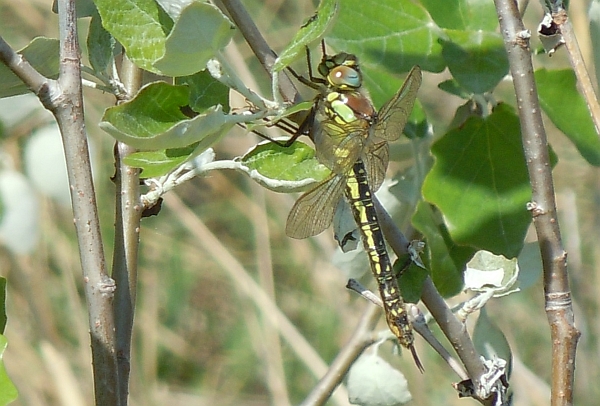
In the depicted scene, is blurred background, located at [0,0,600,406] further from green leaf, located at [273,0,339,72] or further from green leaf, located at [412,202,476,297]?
green leaf, located at [273,0,339,72]

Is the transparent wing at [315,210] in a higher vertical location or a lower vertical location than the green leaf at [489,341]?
higher

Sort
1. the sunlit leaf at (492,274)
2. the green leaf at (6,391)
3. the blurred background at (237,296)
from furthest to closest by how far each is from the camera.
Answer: the blurred background at (237,296), the sunlit leaf at (492,274), the green leaf at (6,391)

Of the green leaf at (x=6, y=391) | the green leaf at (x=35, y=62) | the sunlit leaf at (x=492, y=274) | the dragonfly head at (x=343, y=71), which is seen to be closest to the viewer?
the green leaf at (x=6, y=391)

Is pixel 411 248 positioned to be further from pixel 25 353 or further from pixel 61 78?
pixel 25 353

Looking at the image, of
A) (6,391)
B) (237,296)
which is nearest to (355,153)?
(6,391)

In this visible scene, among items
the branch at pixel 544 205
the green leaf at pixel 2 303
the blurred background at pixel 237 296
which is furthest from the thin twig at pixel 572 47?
the blurred background at pixel 237 296

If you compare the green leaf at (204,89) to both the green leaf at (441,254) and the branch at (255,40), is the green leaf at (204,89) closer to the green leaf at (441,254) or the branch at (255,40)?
the branch at (255,40)

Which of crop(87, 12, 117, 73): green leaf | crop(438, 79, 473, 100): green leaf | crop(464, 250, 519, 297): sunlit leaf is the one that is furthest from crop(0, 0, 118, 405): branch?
crop(438, 79, 473, 100): green leaf
